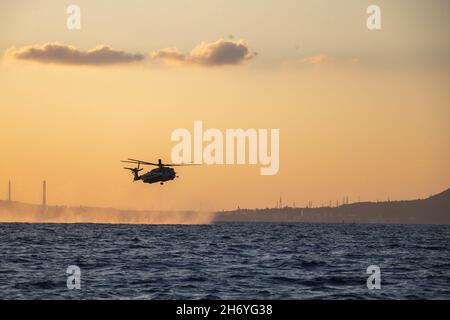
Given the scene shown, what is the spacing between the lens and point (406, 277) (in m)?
55.7

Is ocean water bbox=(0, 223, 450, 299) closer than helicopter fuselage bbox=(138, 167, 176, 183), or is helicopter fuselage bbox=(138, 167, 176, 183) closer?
ocean water bbox=(0, 223, 450, 299)

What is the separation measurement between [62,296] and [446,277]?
2846cm

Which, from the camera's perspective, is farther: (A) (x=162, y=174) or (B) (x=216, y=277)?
(A) (x=162, y=174)

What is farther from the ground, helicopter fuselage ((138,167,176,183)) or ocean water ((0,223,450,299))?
helicopter fuselage ((138,167,176,183))

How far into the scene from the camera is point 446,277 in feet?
183

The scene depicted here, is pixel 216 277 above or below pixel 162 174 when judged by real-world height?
below

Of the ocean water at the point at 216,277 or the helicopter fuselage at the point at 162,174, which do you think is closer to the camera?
the ocean water at the point at 216,277

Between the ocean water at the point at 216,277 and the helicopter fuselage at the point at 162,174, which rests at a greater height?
the helicopter fuselage at the point at 162,174
